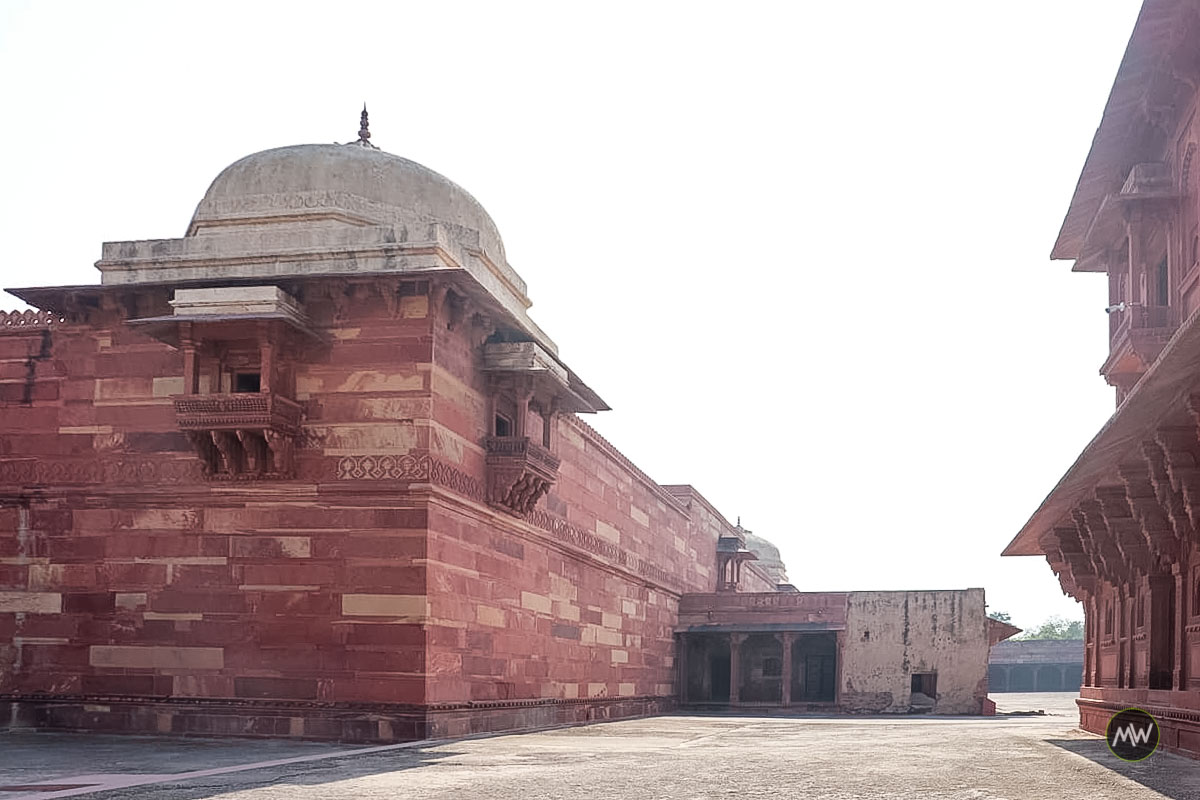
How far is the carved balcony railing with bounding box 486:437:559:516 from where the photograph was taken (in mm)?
16344

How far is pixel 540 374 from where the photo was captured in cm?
1664

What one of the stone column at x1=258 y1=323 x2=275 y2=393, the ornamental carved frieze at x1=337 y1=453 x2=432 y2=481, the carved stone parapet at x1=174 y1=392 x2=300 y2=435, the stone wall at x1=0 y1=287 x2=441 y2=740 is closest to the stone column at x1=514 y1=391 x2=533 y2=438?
the stone wall at x1=0 y1=287 x2=441 y2=740

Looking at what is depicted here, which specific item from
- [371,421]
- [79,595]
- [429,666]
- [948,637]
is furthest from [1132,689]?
[948,637]

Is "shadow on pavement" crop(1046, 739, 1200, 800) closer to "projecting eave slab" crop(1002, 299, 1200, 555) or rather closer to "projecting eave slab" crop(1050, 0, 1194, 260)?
"projecting eave slab" crop(1002, 299, 1200, 555)

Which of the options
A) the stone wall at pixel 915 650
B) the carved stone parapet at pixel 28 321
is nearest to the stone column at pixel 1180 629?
the carved stone parapet at pixel 28 321

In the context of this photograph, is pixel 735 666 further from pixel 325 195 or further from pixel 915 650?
pixel 325 195

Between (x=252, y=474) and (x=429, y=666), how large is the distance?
2811 mm

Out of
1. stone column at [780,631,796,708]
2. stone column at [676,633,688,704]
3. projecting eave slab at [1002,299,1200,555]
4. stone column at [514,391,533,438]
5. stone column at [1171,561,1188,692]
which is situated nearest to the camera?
projecting eave slab at [1002,299,1200,555]

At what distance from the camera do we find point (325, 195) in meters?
15.9

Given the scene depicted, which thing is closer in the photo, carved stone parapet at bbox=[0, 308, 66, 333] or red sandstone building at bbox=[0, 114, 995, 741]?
red sandstone building at bbox=[0, 114, 995, 741]

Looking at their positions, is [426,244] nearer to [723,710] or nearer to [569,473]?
[569,473]

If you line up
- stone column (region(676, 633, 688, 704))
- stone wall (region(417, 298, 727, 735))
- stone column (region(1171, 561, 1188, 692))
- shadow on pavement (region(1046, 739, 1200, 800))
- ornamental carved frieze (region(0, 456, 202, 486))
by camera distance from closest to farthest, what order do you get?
shadow on pavement (region(1046, 739, 1200, 800)) → stone column (region(1171, 561, 1188, 692)) → ornamental carved frieze (region(0, 456, 202, 486)) → stone wall (region(417, 298, 727, 735)) → stone column (region(676, 633, 688, 704))

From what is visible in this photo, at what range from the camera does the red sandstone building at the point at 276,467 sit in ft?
46.4

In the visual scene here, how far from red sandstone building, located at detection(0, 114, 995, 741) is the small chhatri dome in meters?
0.03
